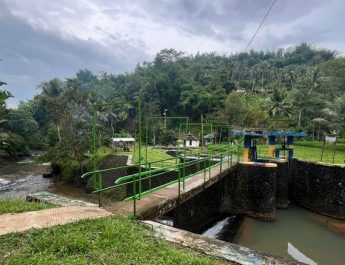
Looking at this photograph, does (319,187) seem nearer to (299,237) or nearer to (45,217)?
(299,237)

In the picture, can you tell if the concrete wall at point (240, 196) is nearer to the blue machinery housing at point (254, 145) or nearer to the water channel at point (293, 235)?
the water channel at point (293, 235)

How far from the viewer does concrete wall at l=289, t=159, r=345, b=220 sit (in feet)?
42.1

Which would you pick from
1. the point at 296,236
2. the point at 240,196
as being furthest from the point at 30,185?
the point at 296,236

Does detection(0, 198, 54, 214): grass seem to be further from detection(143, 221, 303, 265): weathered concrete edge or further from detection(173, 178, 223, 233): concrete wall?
detection(173, 178, 223, 233): concrete wall

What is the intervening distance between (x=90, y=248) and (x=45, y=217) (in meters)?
1.71

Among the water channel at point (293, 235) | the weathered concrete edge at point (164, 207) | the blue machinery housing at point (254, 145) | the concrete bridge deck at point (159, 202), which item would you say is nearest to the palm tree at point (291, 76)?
the blue machinery housing at point (254, 145)

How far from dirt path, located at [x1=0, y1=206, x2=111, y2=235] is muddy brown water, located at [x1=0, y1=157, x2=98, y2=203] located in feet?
40.9

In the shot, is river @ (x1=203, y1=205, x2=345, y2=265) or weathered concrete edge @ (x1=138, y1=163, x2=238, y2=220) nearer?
weathered concrete edge @ (x1=138, y1=163, x2=238, y2=220)

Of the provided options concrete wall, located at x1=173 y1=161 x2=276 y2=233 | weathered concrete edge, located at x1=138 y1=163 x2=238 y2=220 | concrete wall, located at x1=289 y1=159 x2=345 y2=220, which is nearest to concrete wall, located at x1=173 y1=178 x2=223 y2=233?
concrete wall, located at x1=173 y1=161 x2=276 y2=233

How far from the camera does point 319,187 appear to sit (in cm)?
1377

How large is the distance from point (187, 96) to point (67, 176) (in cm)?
3608

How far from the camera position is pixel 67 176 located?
24.0 metres

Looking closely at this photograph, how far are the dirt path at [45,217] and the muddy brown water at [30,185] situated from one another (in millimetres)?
12474

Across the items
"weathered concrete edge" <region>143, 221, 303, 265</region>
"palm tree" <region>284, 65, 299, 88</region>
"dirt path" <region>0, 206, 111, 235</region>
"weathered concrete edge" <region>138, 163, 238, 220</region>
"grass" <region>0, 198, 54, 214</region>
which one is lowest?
"weathered concrete edge" <region>138, 163, 238, 220</region>
